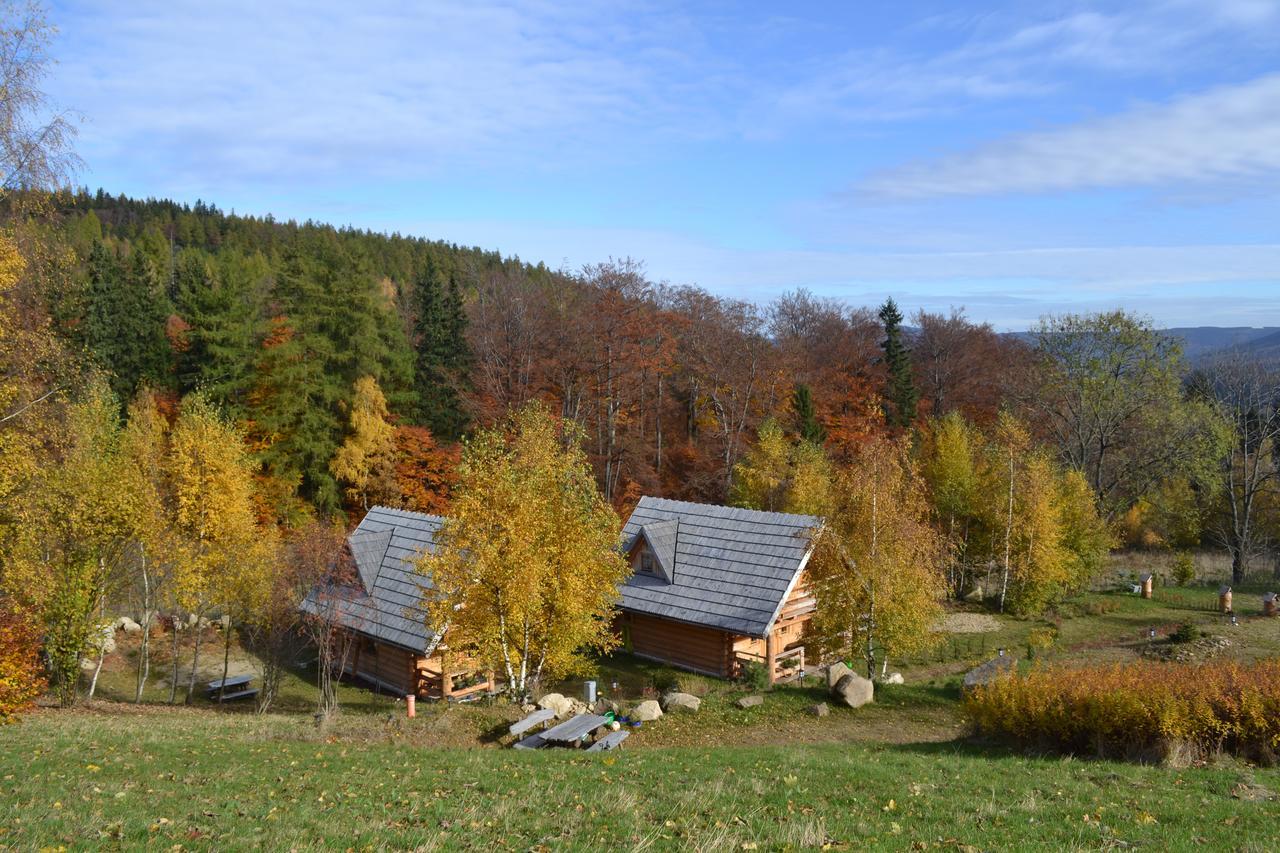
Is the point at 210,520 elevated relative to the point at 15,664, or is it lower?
elevated

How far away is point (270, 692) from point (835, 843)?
19743mm

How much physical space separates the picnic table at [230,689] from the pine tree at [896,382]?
136 feet

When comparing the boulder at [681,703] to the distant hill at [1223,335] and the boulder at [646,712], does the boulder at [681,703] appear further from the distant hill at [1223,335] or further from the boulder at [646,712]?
the distant hill at [1223,335]

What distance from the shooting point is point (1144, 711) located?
14.7 metres

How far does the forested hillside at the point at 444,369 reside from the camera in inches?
1759

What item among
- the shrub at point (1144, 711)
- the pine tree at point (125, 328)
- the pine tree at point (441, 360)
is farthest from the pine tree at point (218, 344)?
the shrub at point (1144, 711)

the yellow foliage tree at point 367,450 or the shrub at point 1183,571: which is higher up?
the yellow foliage tree at point 367,450

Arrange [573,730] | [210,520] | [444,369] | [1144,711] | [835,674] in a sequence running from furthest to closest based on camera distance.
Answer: [444,369]
[210,520]
[835,674]
[573,730]
[1144,711]

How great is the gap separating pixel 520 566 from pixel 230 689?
13.6m

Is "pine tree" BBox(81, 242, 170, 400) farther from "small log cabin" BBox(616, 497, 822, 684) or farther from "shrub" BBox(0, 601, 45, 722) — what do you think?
"small log cabin" BBox(616, 497, 822, 684)

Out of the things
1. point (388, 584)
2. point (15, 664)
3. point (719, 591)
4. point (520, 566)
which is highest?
point (520, 566)

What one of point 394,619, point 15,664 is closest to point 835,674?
point 394,619

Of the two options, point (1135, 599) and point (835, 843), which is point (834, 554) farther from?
point (1135, 599)

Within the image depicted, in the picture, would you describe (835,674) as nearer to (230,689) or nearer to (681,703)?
(681,703)
